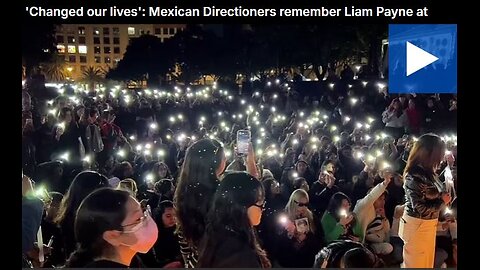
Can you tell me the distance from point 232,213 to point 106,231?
0.85m

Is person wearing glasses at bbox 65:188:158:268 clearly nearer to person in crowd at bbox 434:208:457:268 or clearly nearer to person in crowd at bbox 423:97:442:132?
person in crowd at bbox 434:208:457:268

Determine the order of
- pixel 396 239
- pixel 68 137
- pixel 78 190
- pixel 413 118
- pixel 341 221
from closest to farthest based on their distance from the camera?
pixel 78 190
pixel 396 239
pixel 341 221
pixel 413 118
pixel 68 137

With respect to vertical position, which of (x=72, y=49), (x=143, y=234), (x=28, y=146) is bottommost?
(x=143, y=234)

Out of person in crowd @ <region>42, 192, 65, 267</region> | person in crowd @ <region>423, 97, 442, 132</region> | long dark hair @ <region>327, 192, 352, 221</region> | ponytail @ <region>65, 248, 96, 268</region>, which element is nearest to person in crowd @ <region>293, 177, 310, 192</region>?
long dark hair @ <region>327, 192, 352, 221</region>

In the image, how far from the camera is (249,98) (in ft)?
29.5

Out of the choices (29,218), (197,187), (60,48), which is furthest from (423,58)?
(60,48)

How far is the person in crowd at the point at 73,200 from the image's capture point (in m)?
4.04

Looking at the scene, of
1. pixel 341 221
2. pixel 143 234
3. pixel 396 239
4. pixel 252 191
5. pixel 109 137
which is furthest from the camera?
pixel 109 137

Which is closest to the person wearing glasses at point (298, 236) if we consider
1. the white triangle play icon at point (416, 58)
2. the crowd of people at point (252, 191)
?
the crowd of people at point (252, 191)

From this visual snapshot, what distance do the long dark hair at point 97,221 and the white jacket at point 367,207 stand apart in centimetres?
236

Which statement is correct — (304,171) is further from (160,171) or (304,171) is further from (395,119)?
(160,171)

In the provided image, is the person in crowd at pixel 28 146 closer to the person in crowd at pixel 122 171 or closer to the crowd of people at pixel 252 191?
the crowd of people at pixel 252 191

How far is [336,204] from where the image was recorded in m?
5.18
